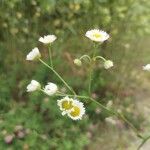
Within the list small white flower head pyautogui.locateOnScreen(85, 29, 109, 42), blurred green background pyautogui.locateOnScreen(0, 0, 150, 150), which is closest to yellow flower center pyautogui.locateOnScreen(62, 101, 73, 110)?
small white flower head pyautogui.locateOnScreen(85, 29, 109, 42)

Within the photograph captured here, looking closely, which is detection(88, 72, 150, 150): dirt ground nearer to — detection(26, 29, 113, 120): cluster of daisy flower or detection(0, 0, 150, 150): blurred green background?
detection(0, 0, 150, 150): blurred green background

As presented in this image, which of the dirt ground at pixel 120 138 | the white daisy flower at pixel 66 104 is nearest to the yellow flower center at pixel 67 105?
the white daisy flower at pixel 66 104

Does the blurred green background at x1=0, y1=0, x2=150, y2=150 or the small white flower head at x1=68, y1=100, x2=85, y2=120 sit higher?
the blurred green background at x1=0, y1=0, x2=150, y2=150

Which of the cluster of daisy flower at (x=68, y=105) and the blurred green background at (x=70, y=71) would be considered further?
the blurred green background at (x=70, y=71)

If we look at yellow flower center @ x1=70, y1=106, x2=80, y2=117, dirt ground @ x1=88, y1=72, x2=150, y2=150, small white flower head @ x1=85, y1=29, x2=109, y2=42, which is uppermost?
dirt ground @ x1=88, y1=72, x2=150, y2=150

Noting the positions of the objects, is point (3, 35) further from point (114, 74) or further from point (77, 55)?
point (114, 74)

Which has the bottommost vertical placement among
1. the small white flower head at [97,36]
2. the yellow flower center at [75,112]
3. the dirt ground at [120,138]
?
the yellow flower center at [75,112]

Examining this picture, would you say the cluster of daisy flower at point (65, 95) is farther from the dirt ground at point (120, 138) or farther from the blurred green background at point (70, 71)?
the dirt ground at point (120, 138)

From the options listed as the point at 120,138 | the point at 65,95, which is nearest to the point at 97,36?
the point at 65,95

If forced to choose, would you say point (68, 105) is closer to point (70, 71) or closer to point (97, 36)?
point (97, 36)
